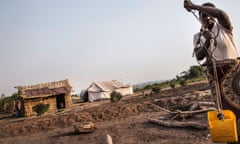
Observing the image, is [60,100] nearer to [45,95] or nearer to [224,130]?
[45,95]

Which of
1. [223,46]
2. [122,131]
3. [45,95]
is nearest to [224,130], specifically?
[223,46]

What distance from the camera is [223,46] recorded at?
2463 mm

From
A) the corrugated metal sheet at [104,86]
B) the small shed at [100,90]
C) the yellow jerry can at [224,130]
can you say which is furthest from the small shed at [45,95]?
the yellow jerry can at [224,130]

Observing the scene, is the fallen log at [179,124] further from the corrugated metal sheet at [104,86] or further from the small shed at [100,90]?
the corrugated metal sheet at [104,86]

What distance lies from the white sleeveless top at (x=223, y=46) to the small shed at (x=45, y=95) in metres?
20.4

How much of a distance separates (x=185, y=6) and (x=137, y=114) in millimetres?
9081

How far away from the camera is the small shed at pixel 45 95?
70.8 ft

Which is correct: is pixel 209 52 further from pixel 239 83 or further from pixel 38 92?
pixel 38 92

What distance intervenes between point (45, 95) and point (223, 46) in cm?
2128

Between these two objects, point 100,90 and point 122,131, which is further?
point 100,90

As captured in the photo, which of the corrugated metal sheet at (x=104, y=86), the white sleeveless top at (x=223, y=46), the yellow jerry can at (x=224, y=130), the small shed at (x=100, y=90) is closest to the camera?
the yellow jerry can at (x=224, y=130)

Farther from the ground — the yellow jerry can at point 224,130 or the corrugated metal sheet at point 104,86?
the corrugated metal sheet at point 104,86

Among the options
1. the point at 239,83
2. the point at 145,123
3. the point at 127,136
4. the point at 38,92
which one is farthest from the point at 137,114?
the point at 38,92

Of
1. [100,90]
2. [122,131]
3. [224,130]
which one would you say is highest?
[100,90]
